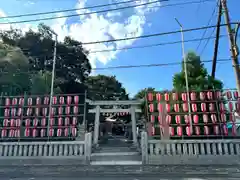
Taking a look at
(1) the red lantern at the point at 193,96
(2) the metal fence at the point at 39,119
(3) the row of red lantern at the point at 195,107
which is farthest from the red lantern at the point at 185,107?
(2) the metal fence at the point at 39,119

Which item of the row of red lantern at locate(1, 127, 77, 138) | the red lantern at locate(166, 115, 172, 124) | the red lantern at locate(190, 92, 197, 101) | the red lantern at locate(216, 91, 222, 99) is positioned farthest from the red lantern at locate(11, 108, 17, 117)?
the red lantern at locate(216, 91, 222, 99)

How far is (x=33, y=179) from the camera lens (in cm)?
464

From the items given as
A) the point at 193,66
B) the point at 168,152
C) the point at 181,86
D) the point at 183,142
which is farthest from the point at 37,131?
the point at 193,66

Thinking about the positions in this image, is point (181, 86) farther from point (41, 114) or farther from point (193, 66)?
point (41, 114)

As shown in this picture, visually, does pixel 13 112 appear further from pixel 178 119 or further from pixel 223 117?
pixel 223 117

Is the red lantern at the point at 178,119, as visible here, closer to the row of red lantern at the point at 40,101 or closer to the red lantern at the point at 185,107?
the red lantern at the point at 185,107

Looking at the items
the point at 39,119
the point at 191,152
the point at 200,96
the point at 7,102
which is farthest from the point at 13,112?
the point at 200,96

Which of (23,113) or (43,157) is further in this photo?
(23,113)

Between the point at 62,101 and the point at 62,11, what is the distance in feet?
11.6

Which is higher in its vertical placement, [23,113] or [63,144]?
[23,113]

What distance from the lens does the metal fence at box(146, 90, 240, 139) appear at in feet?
22.1

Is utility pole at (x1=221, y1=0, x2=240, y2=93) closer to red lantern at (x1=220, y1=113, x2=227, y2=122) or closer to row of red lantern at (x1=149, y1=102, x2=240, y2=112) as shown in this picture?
row of red lantern at (x1=149, y1=102, x2=240, y2=112)

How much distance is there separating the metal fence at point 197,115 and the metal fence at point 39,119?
10.4ft

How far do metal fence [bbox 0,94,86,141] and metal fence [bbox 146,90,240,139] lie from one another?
10.4ft
